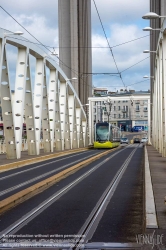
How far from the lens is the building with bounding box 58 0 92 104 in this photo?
9569 centimetres

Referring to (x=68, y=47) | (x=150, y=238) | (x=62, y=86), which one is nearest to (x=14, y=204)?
(x=150, y=238)

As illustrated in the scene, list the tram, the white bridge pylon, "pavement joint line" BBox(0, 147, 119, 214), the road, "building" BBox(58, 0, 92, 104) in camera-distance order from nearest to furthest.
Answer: the road
"pavement joint line" BBox(0, 147, 119, 214)
the white bridge pylon
the tram
"building" BBox(58, 0, 92, 104)

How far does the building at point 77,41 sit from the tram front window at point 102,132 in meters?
37.0

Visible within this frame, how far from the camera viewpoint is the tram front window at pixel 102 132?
2219 inches

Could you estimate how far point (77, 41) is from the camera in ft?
326

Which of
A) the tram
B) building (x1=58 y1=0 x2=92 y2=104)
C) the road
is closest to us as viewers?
the road

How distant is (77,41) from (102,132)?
46.6 m

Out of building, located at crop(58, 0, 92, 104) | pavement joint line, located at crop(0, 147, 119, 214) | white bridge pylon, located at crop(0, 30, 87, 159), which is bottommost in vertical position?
pavement joint line, located at crop(0, 147, 119, 214)

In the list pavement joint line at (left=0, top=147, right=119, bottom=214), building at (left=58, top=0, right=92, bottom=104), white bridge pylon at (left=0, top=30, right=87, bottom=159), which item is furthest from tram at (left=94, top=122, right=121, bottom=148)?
pavement joint line at (left=0, top=147, right=119, bottom=214)

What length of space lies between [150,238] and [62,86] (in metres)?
45.1

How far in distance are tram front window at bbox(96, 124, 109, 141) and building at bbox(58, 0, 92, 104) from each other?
37.0 m

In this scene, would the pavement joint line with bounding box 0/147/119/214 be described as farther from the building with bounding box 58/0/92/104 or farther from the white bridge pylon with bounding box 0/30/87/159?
the building with bounding box 58/0/92/104

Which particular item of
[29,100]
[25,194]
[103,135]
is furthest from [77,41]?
[25,194]

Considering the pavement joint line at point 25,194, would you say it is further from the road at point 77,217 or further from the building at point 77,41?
the building at point 77,41
